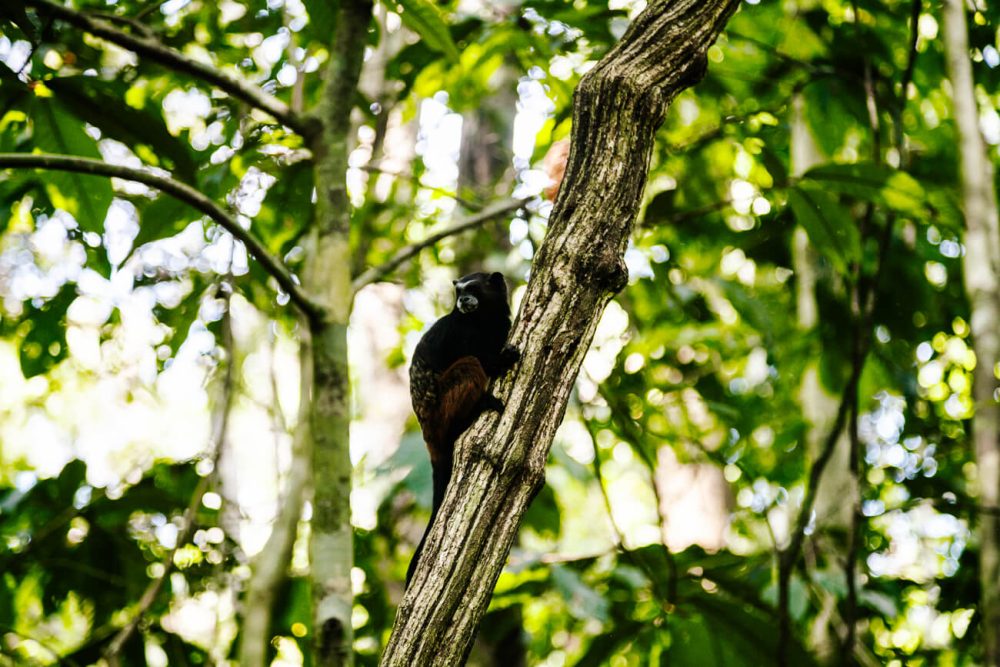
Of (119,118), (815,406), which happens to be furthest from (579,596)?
(119,118)

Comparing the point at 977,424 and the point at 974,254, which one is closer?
the point at 977,424

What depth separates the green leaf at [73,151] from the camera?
2826 millimetres

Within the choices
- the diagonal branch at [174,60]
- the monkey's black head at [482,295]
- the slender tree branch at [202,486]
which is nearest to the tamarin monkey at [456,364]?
the monkey's black head at [482,295]

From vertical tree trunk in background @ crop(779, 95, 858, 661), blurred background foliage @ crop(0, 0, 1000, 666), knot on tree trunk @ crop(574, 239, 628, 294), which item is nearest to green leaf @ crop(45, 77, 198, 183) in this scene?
blurred background foliage @ crop(0, 0, 1000, 666)

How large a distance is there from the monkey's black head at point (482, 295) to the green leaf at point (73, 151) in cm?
146

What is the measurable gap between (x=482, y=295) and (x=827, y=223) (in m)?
1.54

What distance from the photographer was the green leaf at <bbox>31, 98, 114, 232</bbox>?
9.27 ft

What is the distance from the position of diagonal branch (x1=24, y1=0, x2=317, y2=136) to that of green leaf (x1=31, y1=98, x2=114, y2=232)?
1.06 feet

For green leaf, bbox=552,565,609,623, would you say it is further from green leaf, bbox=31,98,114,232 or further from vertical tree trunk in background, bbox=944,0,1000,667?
green leaf, bbox=31,98,114,232

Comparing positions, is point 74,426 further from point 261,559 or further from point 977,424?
point 977,424

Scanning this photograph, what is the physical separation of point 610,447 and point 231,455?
107 inches

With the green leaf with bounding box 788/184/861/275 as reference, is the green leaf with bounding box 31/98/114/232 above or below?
above

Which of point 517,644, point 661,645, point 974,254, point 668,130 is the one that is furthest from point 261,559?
Answer: point 668,130

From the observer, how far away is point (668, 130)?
5074mm
